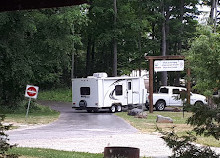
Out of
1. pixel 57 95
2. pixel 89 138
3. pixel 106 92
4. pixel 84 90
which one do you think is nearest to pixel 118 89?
pixel 106 92

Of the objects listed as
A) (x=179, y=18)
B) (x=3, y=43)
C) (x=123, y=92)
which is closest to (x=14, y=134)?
(x=3, y=43)

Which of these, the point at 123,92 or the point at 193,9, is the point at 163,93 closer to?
the point at 123,92

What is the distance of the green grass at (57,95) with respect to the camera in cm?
4902

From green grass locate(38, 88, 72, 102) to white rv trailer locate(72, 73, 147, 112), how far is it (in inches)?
587

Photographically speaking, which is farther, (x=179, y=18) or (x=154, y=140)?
(x=179, y=18)

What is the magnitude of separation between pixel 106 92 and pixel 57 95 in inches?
755

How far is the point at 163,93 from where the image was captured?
1398 inches

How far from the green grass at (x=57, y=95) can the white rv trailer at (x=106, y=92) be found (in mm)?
14909

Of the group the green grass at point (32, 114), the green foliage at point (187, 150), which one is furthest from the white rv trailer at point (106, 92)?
the green foliage at point (187, 150)

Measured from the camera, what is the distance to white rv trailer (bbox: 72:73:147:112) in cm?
3170

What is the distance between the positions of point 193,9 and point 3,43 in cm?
2468

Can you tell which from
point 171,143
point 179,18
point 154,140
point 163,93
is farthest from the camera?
point 179,18

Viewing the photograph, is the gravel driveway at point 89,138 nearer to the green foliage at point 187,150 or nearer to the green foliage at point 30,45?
the green foliage at point 187,150

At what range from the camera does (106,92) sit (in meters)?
32.1
